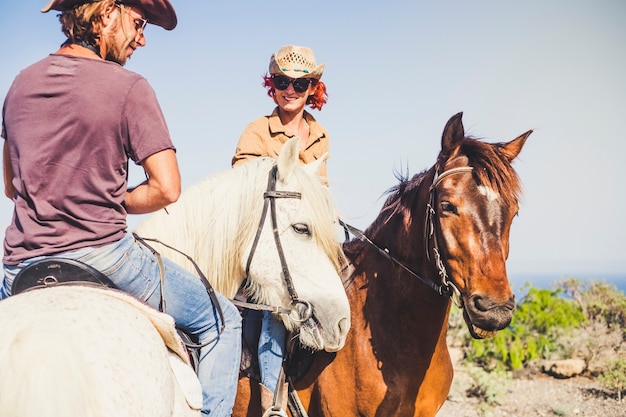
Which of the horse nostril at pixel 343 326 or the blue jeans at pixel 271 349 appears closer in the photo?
the horse nostril at pixel 343 326

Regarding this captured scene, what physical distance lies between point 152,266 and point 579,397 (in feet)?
25.0

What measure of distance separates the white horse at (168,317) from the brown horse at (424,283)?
0.55 metres

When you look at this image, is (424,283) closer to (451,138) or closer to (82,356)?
(451,138)

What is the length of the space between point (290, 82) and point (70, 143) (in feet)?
7.77

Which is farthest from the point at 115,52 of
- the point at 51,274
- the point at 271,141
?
the point at 271,141

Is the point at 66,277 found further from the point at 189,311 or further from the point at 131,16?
the point at 131,16

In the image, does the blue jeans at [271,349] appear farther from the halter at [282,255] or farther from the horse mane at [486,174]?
the horse mane at [486,174]

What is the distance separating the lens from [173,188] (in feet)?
7.38

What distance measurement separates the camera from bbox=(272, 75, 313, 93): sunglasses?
4148 millimetres

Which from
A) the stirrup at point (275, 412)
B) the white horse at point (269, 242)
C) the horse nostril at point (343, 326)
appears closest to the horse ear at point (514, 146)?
the white horse at point (269, 242)

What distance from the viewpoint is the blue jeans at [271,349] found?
315 cm

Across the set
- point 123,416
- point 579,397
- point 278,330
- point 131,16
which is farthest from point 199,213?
point 579,397

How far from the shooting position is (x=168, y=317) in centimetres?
208

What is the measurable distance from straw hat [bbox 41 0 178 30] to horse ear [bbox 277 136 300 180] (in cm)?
85
